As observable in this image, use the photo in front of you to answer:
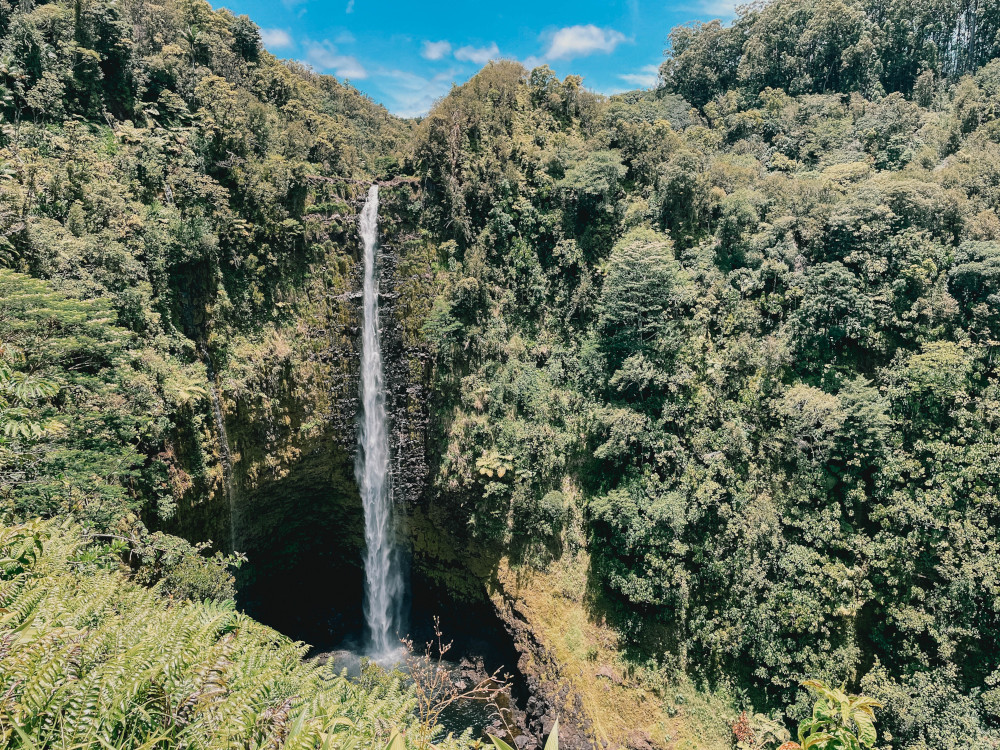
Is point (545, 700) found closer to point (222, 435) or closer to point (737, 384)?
point (737, 384)

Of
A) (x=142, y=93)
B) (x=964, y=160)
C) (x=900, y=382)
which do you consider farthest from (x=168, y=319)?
(x=964, y=160)

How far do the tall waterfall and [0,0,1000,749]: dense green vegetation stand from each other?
1.74m

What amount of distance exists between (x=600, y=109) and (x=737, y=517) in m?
18.3

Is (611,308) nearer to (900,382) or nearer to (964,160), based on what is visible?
(900,382)

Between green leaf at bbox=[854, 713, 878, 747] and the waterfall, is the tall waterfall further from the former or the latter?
green leaf at bbox=[854, 713, 878, 747]

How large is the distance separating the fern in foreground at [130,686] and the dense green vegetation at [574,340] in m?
3.69

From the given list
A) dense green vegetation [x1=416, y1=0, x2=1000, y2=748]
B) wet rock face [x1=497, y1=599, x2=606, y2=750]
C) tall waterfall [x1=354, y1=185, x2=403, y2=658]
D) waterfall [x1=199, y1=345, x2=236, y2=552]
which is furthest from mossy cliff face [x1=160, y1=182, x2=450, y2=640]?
wet rock face [x1=497, y1=599, x2=606, y2=750]

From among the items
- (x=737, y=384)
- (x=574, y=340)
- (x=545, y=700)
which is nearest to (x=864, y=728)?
(x=545, y=700)

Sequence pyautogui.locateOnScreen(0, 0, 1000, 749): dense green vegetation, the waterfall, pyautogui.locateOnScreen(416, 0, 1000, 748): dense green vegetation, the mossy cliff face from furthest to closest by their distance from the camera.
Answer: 1. the mossy cliff face
2. the waterfall
3. pyautogui.locateOnScreen(416, 0, 1000, 748): dense green vegetation
4. pyautogui.locateOnScreen(0, 0, 1000, 749): dense green vegetation

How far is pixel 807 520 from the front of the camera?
49.4 feet

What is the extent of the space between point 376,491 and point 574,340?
954 centimetres

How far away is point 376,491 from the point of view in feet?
64.8

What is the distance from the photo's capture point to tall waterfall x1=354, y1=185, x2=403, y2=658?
64.6 ft

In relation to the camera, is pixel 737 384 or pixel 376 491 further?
pixel 376 491
